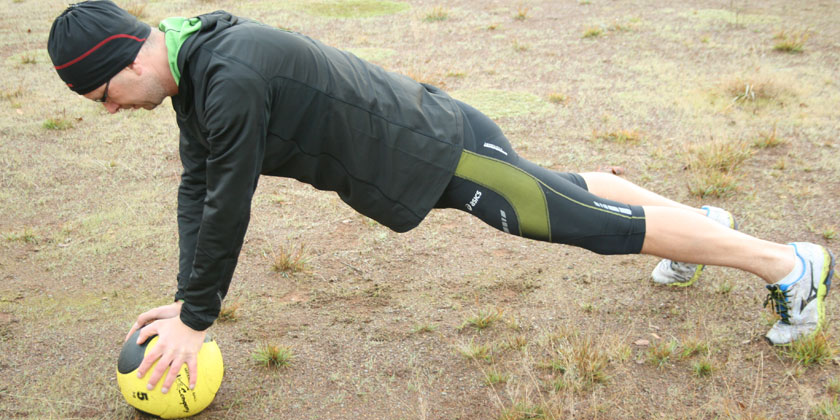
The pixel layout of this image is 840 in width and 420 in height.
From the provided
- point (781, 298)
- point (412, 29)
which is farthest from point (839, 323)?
point (412, 29)

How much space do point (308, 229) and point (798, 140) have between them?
173 inches

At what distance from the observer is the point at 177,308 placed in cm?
286

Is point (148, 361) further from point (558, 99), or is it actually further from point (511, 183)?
point (558, 99)

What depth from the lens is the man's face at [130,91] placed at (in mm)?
2352

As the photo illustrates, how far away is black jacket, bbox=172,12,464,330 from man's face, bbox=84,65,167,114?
10 centimetres

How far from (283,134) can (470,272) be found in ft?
6.53

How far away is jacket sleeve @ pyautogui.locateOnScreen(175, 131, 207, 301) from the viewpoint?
287 centimetres

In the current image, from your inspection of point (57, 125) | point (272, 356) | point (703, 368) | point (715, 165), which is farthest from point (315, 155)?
point (57, 125)

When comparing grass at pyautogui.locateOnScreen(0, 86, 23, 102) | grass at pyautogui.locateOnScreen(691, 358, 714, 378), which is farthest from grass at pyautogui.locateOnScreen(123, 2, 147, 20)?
grass at pyautogui.locateOnScreen(691, 358, 714, 378)

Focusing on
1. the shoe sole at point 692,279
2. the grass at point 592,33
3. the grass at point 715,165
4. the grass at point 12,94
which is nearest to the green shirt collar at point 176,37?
the shoe sole at point 692,279

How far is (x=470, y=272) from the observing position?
418 cm

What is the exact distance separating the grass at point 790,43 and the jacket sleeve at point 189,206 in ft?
25.7

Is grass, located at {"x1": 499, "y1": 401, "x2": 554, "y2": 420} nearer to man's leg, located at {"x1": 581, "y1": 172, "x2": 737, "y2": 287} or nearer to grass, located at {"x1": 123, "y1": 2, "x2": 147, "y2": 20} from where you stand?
man's leg, located at {"x1": 581, "y1": 172, "x2": 737, "y2": 287}

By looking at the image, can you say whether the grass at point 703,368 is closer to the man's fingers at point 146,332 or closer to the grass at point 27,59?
the man's fingers at point 146,332
